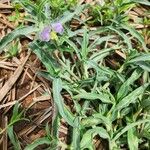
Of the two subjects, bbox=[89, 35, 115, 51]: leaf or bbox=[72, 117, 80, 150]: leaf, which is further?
bbox=[89, 35, 115, 51]: leaf

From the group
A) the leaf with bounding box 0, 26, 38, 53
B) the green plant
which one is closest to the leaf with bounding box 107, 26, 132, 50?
the green plant

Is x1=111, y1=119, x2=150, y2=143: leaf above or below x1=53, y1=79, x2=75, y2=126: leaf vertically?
below

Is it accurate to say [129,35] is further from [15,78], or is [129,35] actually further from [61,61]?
[15,78]

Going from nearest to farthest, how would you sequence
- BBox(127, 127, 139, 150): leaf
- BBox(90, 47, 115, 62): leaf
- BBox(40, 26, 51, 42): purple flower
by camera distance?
1. BBox(40, 26, 51, 42): purple flower
2. BBox(127, 127, 139, 150): leaf
3. BBox(90, 47, 115, 62): leaf

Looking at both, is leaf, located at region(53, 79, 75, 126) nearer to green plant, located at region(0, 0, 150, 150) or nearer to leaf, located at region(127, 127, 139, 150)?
green plant, located at region(0, 0, 150, 150)

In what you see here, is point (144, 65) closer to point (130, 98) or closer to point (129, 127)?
point (130, 98)

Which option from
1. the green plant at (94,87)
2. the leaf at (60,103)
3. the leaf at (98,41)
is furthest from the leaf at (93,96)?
the leaf at (98,41)

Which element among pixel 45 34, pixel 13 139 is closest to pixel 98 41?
pixel 45 34

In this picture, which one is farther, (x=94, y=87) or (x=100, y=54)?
(x=100, y=54)
